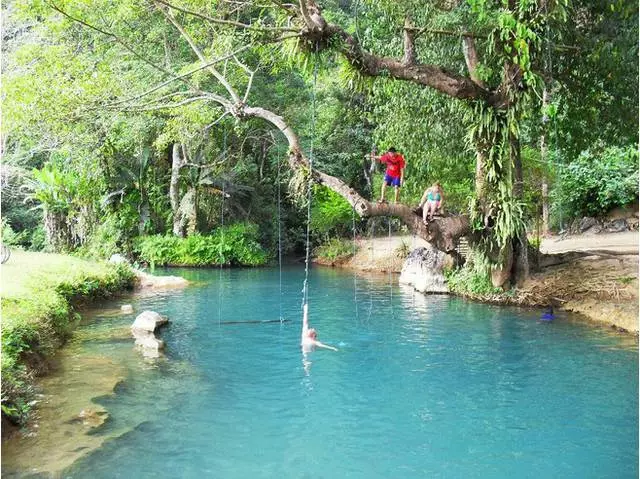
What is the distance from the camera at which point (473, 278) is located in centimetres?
1516

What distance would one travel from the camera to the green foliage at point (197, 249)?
2308 cm

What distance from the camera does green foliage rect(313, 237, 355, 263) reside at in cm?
2430

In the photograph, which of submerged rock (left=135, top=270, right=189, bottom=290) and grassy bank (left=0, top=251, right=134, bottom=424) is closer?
grassy bank (left=0, top=251, right=134, bottom=424)

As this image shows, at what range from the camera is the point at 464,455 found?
6258 millimetres

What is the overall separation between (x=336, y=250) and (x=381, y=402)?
16.8m

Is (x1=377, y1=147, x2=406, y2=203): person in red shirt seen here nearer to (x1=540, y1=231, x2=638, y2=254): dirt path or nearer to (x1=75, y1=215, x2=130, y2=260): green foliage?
(x1=540, y1=231, x2=638, y2=254): dirt path

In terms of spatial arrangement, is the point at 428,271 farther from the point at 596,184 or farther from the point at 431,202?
the point at 596,184

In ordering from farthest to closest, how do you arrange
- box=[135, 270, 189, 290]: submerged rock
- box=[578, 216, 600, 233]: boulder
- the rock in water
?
box=[578, 216, 600, 233]: boulder
box=[135, 270, 189, 290]: submerged rock
the rock in water

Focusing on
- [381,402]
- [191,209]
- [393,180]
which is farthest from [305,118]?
[381,402]

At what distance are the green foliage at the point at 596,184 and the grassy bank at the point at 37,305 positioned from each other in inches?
589

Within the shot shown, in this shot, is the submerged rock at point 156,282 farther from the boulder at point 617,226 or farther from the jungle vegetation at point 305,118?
the boulder at point 617,226

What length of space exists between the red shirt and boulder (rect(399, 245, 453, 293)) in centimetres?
476

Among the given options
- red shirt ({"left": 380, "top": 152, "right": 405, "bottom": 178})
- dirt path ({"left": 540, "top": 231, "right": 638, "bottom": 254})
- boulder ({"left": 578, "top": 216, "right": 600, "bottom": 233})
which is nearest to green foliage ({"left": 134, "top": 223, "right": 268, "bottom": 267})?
dirt path ({"left": 540, "top": 231, "right": 638, "bottom": 254})

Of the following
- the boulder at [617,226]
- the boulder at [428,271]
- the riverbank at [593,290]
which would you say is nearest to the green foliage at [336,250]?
the boulder at [428,271]
